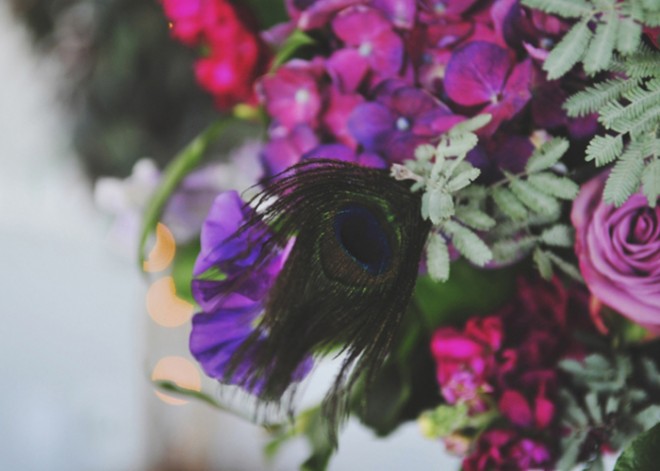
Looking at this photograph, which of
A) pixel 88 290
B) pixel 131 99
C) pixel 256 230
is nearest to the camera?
pixel 256 230

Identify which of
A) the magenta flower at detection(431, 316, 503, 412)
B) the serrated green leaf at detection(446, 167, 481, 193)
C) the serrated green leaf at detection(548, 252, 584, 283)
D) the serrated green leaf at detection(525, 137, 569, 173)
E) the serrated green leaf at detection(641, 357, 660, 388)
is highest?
the serrated green leaf at detection(446, 167, 481, 193)

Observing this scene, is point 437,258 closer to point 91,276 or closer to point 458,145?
point 458,145

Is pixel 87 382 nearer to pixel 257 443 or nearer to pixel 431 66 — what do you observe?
pixel 257 443

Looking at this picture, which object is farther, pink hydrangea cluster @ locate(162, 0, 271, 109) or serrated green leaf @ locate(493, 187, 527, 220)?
pink hydrangea cluster @ locate(162, 0, 271, 109)

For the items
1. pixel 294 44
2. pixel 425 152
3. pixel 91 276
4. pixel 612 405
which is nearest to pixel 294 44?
pixel 294 44

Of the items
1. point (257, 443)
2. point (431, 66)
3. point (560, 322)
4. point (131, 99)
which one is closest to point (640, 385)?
point (560, 322)

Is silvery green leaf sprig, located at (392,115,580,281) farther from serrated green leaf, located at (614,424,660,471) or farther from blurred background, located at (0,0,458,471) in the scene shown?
blurred background, located at (0,0,458,471)

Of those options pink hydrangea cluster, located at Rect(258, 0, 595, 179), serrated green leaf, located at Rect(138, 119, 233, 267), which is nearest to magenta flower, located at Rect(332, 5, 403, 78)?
pink hydrangea cluster, located at Rect(258, 0, 595, 179)

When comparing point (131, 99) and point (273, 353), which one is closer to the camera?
point (273, 353)

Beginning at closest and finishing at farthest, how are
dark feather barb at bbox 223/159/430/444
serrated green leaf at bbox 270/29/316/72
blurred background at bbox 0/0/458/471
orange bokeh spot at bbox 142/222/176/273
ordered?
dark feather barb at bbox 223/159/430/444 < serrated green leaf at bbox 270/29/316/72 < orange bokeh spot at bbox 142/222/176/273 < blurred background at bbox 0/0/458/471
